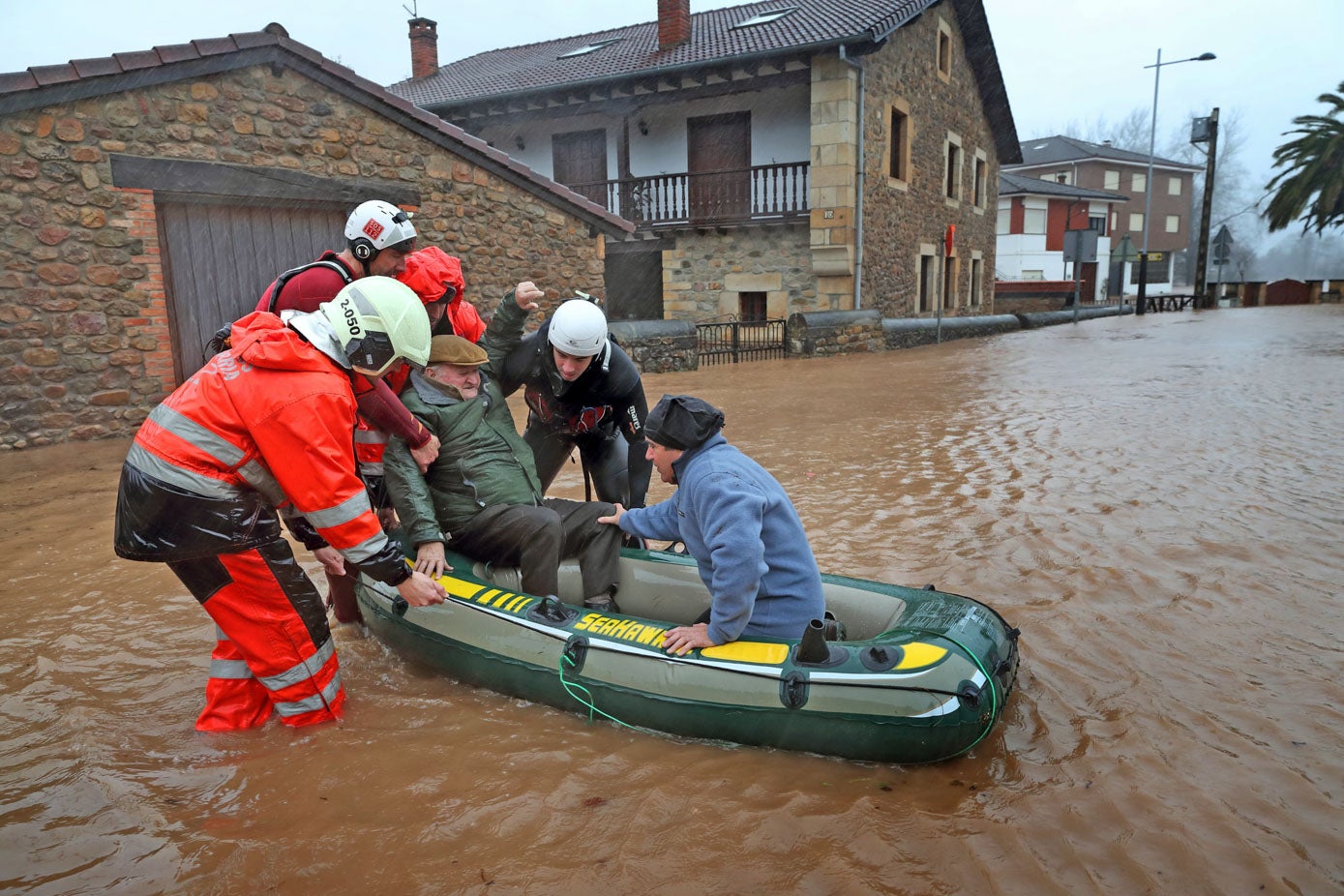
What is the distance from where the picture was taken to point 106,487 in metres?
6.36

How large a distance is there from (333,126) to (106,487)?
4.67 m

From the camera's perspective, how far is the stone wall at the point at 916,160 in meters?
17.4

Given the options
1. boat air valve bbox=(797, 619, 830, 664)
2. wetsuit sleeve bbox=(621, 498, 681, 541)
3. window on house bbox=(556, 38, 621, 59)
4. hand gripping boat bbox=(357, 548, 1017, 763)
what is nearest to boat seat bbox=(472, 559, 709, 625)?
hand gripping boat bbox=(357, 548, 1017, 763)

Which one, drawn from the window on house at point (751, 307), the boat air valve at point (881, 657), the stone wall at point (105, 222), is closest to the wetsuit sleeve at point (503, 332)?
the boat air valve at point (881, 657)

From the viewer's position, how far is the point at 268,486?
2.87m

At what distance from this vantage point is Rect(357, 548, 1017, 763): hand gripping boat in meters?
2.69

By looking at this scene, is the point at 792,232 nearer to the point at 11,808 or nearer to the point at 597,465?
the point at 597,465

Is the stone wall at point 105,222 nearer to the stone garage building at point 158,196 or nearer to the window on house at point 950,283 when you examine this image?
the stone garage building at point 158,196

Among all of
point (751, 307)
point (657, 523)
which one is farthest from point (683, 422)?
point (751, 307)

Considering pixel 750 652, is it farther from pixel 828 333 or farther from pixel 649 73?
pixel 649 73

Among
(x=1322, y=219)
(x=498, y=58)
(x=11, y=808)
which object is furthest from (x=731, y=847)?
(x=1322, y=219)

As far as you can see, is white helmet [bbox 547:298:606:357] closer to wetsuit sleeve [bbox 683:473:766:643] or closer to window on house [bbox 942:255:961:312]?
wetsuit sleeve [bbox 683:473:766:643]

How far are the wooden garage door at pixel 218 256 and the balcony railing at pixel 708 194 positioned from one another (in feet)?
32.8

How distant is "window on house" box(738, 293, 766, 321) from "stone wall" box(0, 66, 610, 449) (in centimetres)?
1037
